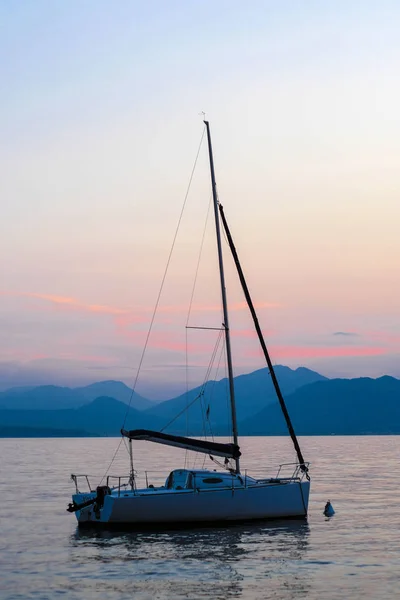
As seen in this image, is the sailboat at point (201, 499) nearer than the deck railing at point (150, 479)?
Yes

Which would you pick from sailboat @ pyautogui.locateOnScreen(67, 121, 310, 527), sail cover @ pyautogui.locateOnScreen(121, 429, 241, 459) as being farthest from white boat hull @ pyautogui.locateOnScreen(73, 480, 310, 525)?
sail cover @ pyautogui.locateOnScreen(121, 429, 241, 459)

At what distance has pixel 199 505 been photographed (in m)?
39.5

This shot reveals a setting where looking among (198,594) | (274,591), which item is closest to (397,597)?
(274,591)

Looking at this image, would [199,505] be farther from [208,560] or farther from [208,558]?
[208,560]

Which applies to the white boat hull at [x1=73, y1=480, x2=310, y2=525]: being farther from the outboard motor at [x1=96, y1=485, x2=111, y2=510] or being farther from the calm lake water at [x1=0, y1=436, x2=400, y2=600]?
the calm lake water at [x1=0, y1=436, x2=400, y2=600]

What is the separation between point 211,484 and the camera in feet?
132

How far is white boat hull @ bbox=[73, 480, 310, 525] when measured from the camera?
3912 centimetres

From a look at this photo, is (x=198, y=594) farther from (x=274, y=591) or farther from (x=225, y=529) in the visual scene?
(x=225, y=529)

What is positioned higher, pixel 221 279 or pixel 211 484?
pixel 221 279

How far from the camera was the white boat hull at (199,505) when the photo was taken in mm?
39125

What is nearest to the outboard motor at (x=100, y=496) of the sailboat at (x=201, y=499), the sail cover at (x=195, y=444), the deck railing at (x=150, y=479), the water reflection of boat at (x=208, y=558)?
the sailboat at (x=201, y=499)

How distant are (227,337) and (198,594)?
16.9 metres

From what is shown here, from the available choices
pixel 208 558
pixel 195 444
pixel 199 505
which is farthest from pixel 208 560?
pixel 195 444

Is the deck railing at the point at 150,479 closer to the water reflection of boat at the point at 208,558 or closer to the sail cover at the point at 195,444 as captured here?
the sail cover at the point at 195,444
